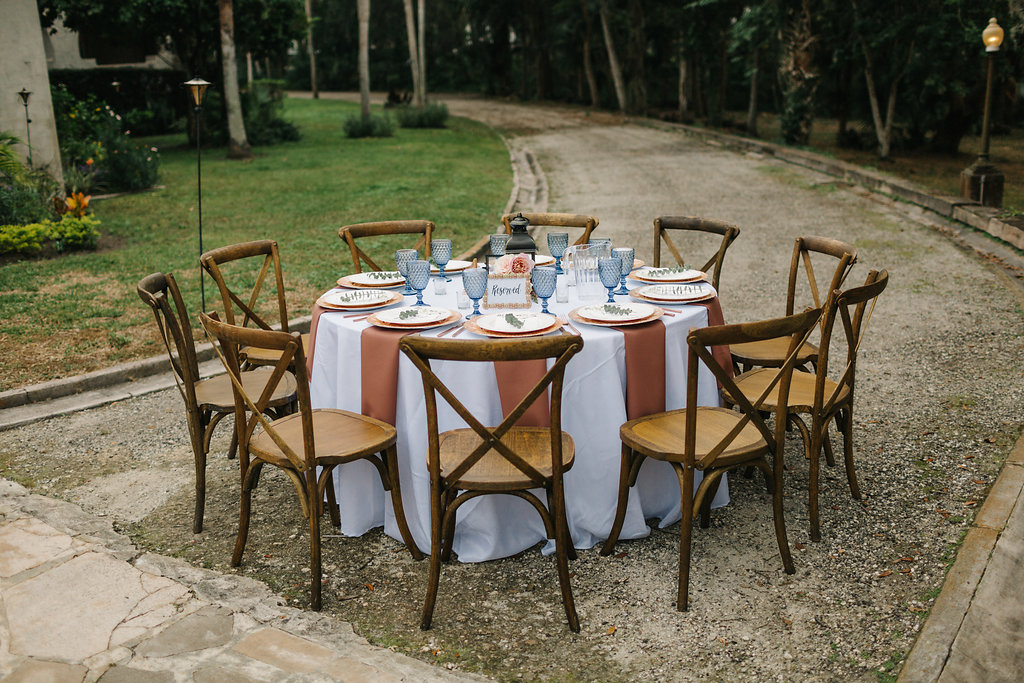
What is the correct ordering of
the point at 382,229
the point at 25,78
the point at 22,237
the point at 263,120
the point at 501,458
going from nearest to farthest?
the point at 501,458
the point at 382,229
the point at 22,237
the point at 25,78
the point at 263,120

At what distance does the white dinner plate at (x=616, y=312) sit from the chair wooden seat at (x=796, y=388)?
553 millimetres

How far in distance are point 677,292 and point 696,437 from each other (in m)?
0.85

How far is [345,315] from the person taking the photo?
12.7ft

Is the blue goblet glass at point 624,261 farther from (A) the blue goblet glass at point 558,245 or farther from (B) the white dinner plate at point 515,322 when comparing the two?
(B) the white dinner plate at point 515,322

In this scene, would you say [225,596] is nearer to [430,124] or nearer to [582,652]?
[582,652]

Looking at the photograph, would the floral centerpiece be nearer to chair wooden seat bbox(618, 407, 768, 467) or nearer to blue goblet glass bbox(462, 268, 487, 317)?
blue goblet glass bbox(462, 268, 487, 317)

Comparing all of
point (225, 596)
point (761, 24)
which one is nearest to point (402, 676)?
point (225, 596)

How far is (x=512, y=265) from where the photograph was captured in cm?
399

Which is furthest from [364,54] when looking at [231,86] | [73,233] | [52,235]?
[52,235]

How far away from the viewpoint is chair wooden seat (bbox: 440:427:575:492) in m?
3.16

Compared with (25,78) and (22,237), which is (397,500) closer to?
(22,237)

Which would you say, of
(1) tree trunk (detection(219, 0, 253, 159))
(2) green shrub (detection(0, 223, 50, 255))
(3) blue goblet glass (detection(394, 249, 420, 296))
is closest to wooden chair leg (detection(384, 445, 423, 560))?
(3) blue goblet glass (detection(394, 249, 420, 296))

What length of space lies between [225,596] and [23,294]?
5634 mm

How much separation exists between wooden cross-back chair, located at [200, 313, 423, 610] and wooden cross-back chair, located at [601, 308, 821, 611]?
103cm
